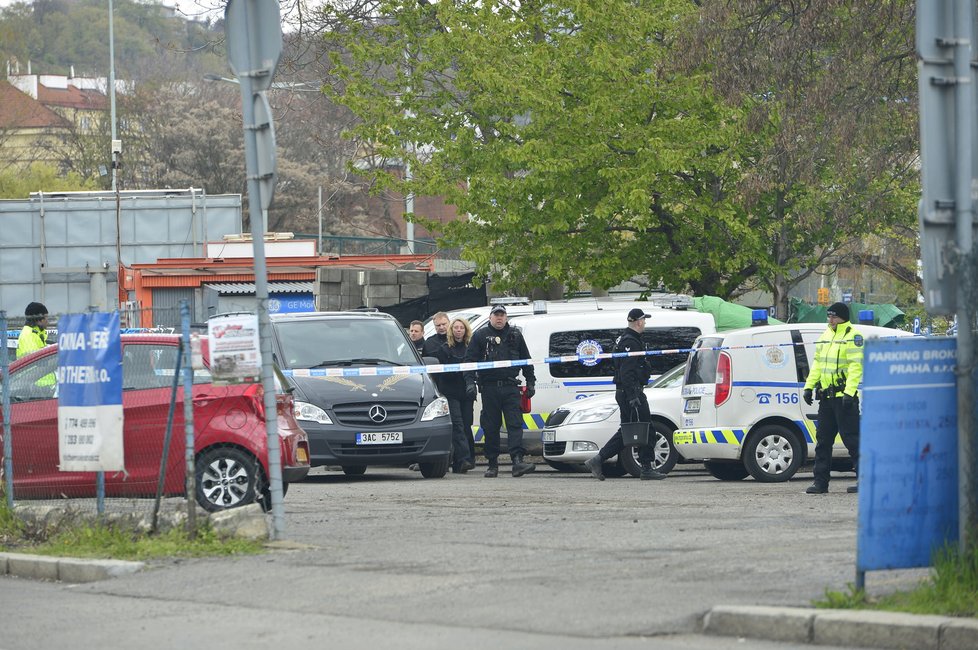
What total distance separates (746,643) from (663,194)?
70.3 feet

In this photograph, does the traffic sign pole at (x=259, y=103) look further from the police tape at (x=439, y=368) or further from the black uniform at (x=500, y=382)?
the black uniform at (x=500, y=382)

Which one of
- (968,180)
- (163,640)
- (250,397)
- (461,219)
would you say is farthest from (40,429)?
(461,219)

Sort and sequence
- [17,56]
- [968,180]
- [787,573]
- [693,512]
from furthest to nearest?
1. [17,56]
2. [693,512]
3. [787,573]
4. [968,180]

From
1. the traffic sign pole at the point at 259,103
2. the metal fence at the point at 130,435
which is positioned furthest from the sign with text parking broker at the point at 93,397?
the traffic sign pole at the point at 259,103

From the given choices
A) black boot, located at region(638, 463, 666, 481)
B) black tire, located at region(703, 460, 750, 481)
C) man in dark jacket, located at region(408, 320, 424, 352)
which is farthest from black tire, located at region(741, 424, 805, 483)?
man in dark jacket, located at region(408, 320, 424, 352)

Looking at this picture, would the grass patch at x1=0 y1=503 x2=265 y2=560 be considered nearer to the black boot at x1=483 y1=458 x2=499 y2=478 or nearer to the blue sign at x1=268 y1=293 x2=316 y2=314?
the black boot at x1=483 y1=458 x2=499 y2=478

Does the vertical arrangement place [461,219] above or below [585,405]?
above

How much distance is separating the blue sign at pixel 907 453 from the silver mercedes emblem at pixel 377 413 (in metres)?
10.3

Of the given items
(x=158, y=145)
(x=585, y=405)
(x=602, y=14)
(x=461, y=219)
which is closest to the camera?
(x=585, y=405)

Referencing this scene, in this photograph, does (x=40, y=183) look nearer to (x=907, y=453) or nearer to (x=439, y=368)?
(x=439, y=368)

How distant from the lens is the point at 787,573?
9.27m

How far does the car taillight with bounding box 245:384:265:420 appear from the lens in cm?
1366

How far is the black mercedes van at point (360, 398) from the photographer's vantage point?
59.3 feet

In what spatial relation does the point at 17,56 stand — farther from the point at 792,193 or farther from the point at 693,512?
the point at 693,512
